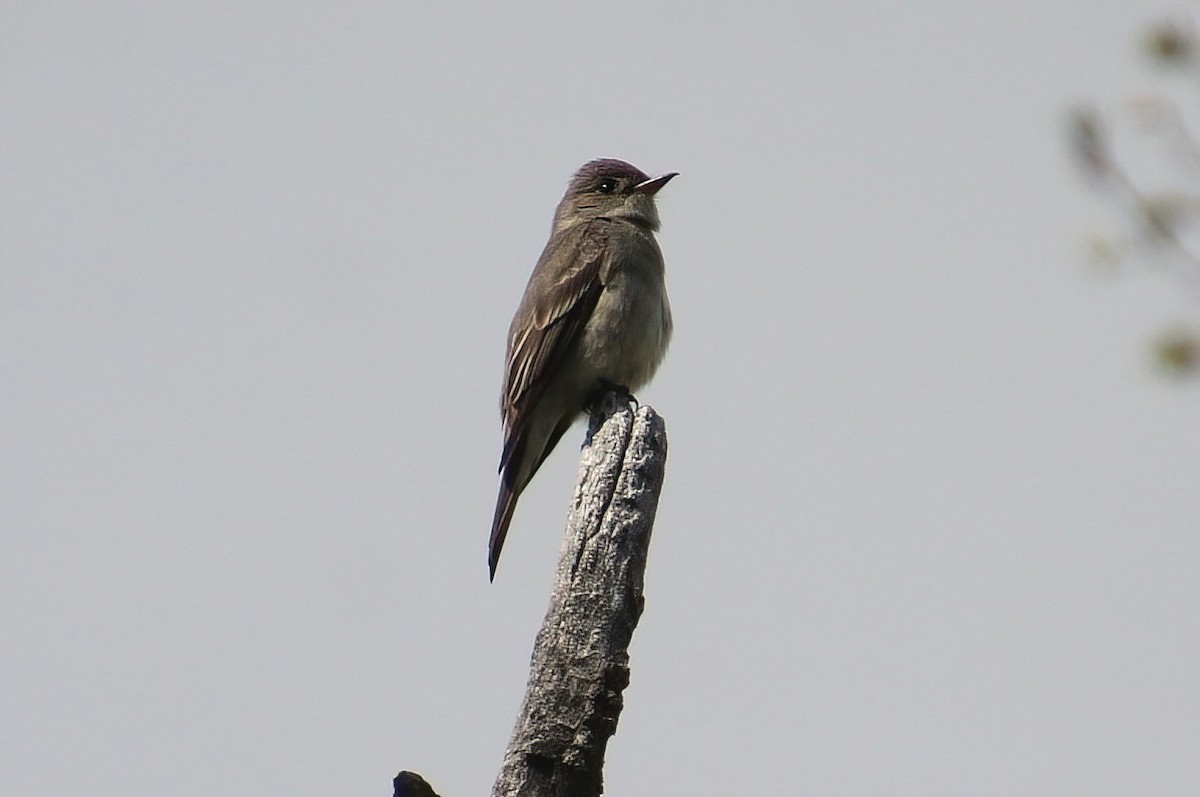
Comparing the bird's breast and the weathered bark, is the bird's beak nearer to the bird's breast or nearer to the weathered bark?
the bird's breast

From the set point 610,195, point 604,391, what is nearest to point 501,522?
point 604,391

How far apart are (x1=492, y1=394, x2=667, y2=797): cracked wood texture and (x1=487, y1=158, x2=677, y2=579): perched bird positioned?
3.44 metres

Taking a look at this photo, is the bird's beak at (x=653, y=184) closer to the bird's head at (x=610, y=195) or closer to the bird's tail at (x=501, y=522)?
the bird's head at (x=610, y=195)

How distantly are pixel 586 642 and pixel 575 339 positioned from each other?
4512mm

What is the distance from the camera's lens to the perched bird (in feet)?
28.9

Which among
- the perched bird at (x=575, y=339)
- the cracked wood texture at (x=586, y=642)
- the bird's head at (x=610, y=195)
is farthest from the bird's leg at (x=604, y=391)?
the cracked wood texture at (x=586, y=642)

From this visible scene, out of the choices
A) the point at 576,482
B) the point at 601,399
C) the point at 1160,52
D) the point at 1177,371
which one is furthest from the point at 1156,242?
the point at 601,399

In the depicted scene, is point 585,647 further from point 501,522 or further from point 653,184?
point 653,184

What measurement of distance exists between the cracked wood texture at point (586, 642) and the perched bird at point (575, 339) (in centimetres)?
344

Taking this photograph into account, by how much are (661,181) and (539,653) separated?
20.9 feet

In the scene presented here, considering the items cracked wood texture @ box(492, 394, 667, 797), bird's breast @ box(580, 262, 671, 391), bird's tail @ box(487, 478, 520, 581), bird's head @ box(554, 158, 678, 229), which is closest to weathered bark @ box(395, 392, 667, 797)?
cracked wood texture @ box(492, 394, 667, 797)

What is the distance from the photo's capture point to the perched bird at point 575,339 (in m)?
8.81

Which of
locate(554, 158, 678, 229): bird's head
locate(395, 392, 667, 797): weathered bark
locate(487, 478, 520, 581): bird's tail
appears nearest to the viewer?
locate(395, 392, 667, 797): weathered bark

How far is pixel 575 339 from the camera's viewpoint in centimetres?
891
